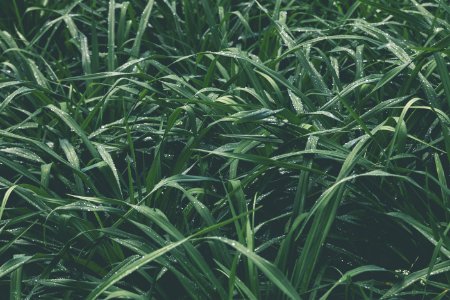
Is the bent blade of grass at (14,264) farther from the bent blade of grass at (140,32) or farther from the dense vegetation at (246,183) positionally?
the bent blade of grass at (140,32)

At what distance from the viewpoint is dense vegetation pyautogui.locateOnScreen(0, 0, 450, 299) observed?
167 centimetres

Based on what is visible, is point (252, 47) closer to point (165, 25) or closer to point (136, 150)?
point (165, 25)

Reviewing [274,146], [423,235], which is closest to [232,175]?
[274,146]

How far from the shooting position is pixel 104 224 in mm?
1920

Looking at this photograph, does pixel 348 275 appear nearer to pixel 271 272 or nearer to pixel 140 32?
pixel 271 272

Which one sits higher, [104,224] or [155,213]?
[155,213]

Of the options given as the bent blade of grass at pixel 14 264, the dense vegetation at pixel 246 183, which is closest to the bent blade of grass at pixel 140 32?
the dense vegetation at pixel 246 183

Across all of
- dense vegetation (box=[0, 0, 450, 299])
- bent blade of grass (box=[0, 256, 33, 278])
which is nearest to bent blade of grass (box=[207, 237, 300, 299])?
dense vegetation (box=[0, 0, 450, 299])

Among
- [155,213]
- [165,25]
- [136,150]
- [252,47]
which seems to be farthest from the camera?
[165,25]

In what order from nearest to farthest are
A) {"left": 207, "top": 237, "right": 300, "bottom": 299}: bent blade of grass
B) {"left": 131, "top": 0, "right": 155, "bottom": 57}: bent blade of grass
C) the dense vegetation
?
{"left": 207, "top": 237, "right": 300, "bottom": 299}: bent blade of grass, the dense vegetation, {"left": 131, "top": 0, "right": 155, "bottom": 57}: bent blade of grass

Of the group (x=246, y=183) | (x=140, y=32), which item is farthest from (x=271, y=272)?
(x=140, y=32)

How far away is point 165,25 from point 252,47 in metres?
0.45

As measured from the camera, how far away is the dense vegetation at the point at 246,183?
1667 mm

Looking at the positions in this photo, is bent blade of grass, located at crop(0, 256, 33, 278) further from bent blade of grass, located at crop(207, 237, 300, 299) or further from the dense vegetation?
bent blade of grass, located at crop(207, 237, 300, 299)
